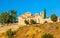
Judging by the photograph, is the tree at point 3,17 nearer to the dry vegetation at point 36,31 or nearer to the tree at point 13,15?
the tree at point 13,15

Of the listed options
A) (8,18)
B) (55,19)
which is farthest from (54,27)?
(8,18)

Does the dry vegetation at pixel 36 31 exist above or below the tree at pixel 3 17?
below

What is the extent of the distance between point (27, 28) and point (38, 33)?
15.3 ft

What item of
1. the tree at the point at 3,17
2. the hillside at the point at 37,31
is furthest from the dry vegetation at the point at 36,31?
the tree at the point at 3,17

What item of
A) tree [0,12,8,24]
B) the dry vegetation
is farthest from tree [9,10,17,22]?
the dry vegetation

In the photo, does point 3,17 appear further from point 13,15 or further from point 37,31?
point 37,31

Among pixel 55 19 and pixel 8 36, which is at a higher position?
pixel 55 19

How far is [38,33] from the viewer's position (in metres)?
42.3

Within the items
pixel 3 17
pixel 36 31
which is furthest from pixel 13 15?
pixel 36 31

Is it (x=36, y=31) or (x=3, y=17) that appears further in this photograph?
(x=3, y=17)

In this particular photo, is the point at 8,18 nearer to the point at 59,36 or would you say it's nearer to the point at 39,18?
the point at 39,18

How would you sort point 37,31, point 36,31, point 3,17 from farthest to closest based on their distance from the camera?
point 3,17, point 36,31, point 37,31

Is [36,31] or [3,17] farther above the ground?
[3,17]

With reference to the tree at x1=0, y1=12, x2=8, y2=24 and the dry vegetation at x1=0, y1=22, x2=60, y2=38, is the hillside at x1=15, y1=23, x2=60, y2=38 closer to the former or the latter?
the dry vegetation at x1=0, y1=22, x2=60, y2=38
